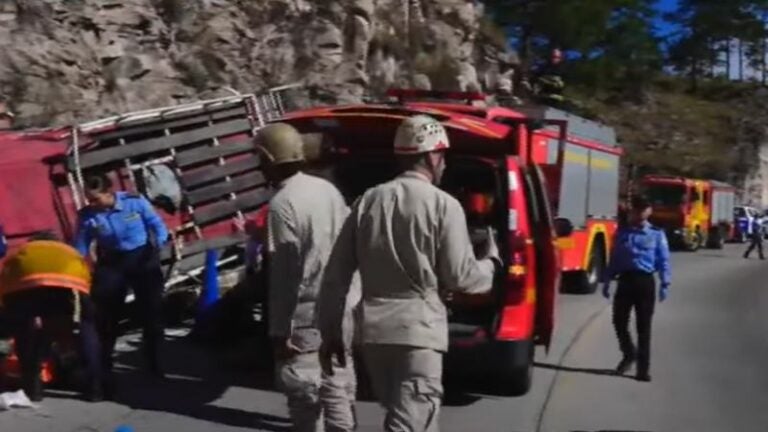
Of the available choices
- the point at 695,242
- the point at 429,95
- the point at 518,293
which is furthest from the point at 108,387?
the point at 695,242

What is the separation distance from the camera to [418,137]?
17.8 feet

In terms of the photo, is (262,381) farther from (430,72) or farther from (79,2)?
(430,72)

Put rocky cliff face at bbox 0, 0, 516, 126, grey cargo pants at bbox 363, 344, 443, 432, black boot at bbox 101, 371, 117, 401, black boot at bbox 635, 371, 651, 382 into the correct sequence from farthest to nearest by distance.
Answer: rocky cliff face at bbox 0, 0, 516, 126 < black boot at bbox 635, 371, 651, 382 < black boot at bbox 101, 371, 117, 401 < grey cargo pants at bbox 363, 344, 443, 432

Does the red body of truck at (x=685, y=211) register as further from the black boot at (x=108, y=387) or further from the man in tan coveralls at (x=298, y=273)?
the man in tan coveralls at (x=298, y=273)

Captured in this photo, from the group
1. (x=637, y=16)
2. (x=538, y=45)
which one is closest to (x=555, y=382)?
(x=538, y=45)

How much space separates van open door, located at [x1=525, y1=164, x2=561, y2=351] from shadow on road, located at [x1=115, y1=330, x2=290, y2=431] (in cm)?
216

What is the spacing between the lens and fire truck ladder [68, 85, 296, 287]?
41.2 ft

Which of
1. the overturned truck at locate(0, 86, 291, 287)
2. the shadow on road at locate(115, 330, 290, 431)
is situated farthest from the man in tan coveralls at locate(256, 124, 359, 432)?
the overturned truck at locate(0, 86, 291, 287)

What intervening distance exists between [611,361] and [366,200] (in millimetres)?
7567

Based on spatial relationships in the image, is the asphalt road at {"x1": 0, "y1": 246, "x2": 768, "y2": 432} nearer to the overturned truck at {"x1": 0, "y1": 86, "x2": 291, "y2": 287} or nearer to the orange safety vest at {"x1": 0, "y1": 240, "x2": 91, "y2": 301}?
the orange safety vest at {"x1": 0, "y1": 240, "x2": 91, "y2": 301}

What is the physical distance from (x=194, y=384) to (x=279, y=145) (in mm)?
4066

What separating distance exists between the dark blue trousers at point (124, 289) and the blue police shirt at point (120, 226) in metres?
0.09

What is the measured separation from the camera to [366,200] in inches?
217

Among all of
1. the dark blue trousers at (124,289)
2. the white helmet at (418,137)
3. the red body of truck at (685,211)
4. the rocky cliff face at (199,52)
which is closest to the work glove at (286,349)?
the white helmet at (418,137)
